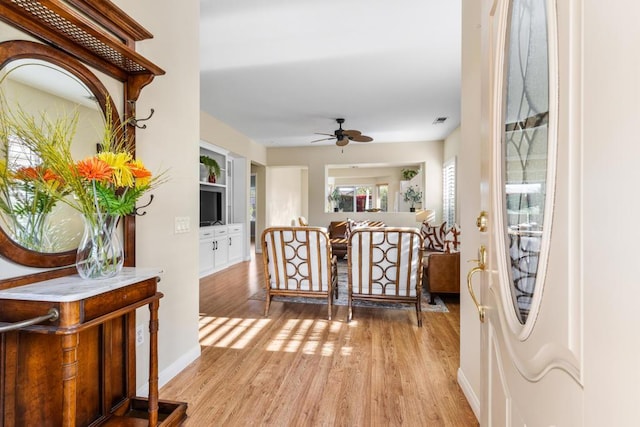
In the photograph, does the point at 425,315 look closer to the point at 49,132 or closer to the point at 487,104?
the point at 487,104

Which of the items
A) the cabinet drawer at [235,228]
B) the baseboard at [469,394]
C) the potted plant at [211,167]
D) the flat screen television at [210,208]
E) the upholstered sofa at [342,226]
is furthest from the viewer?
the upholstered sofa at [342,226]

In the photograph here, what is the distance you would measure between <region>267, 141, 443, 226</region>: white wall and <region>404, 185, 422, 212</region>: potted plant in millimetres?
462

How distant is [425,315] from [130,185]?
3.12 m

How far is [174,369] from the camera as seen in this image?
2.19m

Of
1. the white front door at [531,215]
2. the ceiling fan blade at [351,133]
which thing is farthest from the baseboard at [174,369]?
the ceiling fan blade at [351,133]

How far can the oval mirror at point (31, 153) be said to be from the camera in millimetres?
1183

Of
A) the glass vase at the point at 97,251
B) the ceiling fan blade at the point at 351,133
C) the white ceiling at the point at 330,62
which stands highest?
the white ceiling at the point at 330,62

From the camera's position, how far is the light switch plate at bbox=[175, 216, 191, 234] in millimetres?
2195

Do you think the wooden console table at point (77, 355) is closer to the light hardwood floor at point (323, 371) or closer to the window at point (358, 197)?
the light hardwood floor at point (323, 371)

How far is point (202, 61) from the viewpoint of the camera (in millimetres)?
3545

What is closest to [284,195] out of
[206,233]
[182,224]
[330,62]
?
[206,233]

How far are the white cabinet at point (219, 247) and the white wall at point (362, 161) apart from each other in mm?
2006

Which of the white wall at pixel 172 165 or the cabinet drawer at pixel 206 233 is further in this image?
the cabinet drawer at pixel 206 233

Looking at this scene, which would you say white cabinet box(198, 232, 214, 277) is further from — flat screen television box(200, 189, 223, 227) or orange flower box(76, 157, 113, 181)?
orange flower box(76, 157, 113, 181)
